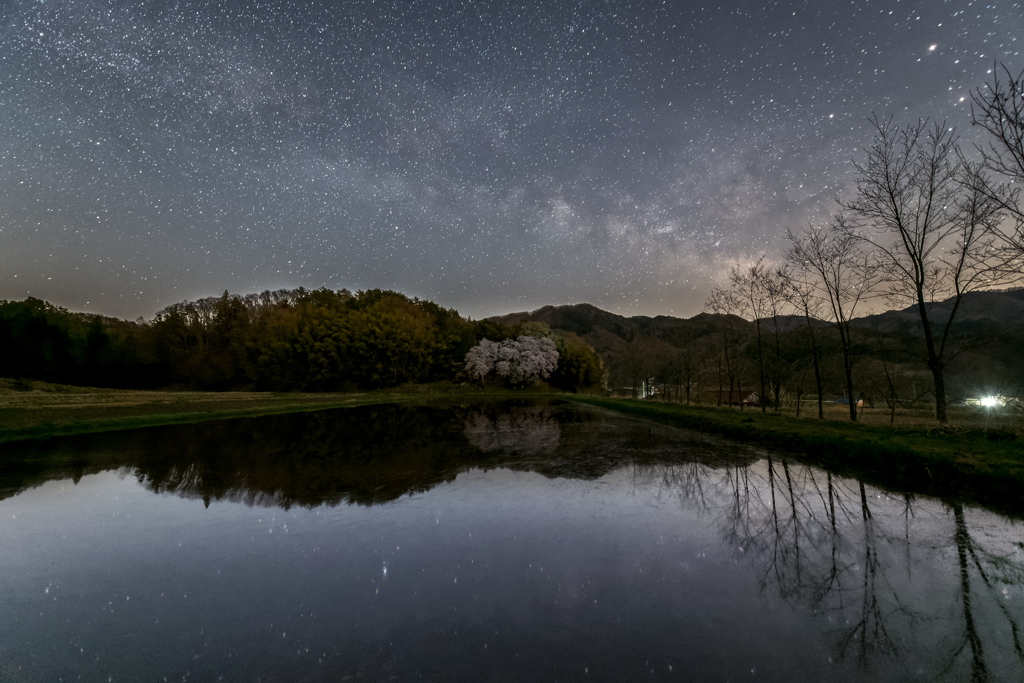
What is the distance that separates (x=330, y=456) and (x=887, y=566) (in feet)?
41.3

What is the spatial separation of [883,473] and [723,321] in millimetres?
24022

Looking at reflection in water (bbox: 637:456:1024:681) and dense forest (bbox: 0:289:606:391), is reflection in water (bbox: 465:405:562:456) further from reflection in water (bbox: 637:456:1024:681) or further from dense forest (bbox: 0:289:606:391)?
dense forest (bbox: 0:289:606:391)

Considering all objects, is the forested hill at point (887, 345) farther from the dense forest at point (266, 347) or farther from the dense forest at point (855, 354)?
the dense forest at point (266, 347)

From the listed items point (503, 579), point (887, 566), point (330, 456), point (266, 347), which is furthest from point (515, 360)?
point (887, 566)

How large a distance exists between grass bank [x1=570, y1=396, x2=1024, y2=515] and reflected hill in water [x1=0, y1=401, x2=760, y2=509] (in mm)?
1895

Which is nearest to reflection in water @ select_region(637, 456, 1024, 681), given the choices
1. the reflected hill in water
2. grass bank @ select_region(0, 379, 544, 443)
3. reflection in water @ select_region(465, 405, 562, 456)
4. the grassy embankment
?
the grassy embankment

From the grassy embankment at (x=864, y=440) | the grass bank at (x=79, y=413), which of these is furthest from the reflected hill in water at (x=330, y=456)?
the grass bank at (x=79, y=413)

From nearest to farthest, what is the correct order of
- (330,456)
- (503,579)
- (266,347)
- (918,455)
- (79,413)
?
(503,579), (918,455), (330,456), (79,413), (266,347)

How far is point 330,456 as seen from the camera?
12969 mm

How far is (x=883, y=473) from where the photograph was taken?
10.0 meters

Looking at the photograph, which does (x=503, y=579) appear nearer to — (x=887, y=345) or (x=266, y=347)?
(x=887, y=345)

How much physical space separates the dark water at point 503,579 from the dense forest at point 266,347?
2040 inches

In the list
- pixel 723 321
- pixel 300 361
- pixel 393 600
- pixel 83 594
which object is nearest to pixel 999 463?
pixel 393 600

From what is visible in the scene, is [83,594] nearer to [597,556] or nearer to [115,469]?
[597,556]
